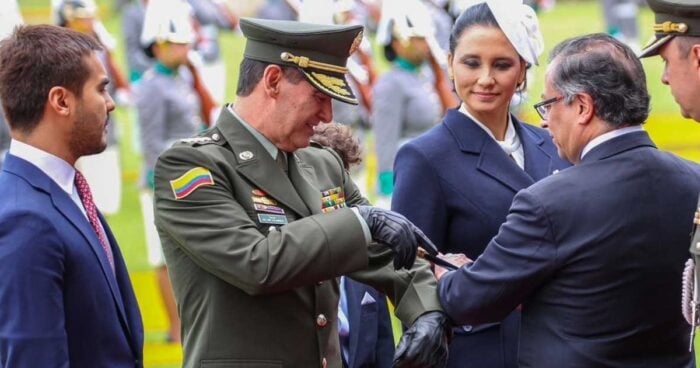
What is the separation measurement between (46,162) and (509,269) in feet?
3.85

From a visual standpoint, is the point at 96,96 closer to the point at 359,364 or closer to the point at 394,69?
the point at 359,364

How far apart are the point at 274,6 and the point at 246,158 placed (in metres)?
10.5

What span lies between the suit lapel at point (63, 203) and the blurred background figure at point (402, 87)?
6.80 m

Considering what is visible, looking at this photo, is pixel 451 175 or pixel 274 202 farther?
pixel 451 175

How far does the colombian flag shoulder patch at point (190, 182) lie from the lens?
331cm

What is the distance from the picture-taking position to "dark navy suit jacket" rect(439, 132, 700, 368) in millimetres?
3291

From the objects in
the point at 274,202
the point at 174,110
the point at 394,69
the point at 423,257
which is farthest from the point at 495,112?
the point at 394,69

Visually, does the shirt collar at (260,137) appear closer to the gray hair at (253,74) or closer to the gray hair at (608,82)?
the gray hair at (253,74)

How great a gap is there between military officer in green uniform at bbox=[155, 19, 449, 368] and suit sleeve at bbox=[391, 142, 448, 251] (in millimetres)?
315

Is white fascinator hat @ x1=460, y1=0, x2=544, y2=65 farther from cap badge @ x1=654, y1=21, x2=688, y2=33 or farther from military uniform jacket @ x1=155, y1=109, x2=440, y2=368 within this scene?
military uniform jacket @ x1=155, y1=109, x2=440, y2=368

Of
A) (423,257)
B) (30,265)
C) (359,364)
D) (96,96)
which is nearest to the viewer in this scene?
(30,265)

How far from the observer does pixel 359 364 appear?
4309 mm

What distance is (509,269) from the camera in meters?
3.37

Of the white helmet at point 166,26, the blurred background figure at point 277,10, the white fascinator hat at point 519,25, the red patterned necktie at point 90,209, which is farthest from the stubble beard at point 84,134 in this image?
the blurred background figure at point 277,10
